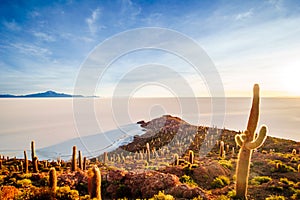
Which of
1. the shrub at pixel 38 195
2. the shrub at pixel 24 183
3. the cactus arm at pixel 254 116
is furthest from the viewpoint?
the shrub at pixel 24 183

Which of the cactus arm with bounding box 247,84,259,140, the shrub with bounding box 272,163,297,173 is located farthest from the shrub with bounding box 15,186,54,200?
the shrub with bounding box 272,163,297,173

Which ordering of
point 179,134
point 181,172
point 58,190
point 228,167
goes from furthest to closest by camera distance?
point 179,134
point 228,167
point 181,172
point 58,190

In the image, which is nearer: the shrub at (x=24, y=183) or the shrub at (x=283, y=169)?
the shrub at (x=24, y=183)

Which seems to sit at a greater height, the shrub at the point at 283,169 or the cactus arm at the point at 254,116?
the cactus arm at the point at 254,116

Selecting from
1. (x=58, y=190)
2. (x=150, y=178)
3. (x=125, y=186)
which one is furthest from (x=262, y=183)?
(x=58, y=190)

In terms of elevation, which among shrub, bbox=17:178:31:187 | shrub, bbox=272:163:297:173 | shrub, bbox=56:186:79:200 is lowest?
shrub, bbox=17:178:31:187

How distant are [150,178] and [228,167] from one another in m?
6.51

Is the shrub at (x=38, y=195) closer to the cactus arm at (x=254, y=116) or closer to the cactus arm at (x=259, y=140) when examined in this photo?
the cactus arm at (x=259, y=140)

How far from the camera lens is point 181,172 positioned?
1310 centimetres

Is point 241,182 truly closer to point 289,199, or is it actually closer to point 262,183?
point 289,199

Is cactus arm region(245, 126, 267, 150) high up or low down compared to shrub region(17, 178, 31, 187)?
up

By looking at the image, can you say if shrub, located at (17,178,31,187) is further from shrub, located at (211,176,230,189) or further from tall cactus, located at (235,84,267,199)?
tall cactus, located at (235,84,267,199)

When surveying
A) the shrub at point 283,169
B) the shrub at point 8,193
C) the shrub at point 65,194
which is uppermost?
the shrub at point 8,193

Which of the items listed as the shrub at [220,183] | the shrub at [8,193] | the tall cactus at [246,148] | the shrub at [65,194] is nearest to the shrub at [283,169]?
the shrub at [220,183]
